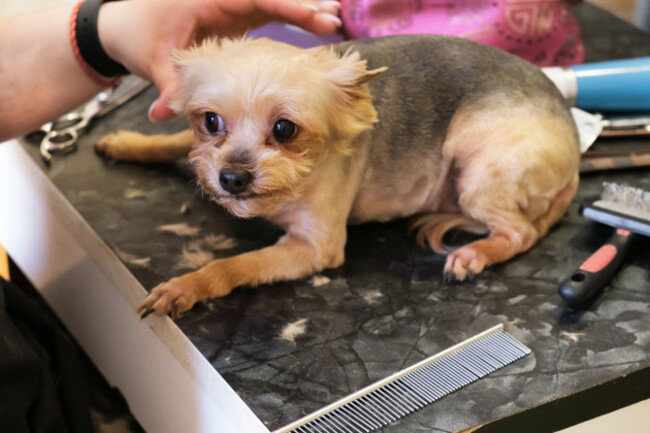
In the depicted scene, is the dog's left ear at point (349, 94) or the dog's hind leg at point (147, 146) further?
the dog's hind leg at point (147, 146)

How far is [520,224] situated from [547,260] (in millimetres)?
76

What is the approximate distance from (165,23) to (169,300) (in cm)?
48

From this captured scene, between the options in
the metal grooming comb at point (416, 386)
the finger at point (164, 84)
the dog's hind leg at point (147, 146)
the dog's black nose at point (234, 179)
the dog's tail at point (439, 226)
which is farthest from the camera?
the dog's hind leg at point (147, 146)

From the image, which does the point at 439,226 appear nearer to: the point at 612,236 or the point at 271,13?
the point at 612,236

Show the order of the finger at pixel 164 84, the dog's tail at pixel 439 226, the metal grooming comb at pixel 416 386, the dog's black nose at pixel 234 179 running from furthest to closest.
A: the dog's tail at pixel 439 226 → the finger at pixel 164 84 → the dog's black nose at pixel 234 179 → the metal grooming comb at pixel 416 386

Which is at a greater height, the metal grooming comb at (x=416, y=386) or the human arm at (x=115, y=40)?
the human arm at (x=115, y=40)

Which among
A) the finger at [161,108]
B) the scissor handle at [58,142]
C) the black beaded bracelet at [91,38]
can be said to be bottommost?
the scissor handle at [58,142]

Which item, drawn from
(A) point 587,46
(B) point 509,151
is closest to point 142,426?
(B) point 509,151

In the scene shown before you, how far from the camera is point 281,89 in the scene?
41.4 inches

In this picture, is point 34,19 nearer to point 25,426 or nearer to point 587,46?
point 25,426

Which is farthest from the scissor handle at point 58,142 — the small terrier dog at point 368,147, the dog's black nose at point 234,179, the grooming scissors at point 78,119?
the dog's black nose at point 234,179

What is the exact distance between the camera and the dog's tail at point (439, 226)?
4.37 feet

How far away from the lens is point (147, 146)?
1.52 meters

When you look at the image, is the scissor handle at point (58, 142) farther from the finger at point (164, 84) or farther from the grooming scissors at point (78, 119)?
the finger at point (164, 84)
